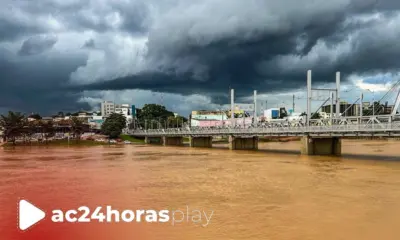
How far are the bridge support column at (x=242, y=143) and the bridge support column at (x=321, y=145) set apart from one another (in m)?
29.2

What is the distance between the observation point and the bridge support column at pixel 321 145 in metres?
64.9

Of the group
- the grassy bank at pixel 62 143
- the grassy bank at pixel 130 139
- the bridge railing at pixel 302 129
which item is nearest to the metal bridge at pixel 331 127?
the bridge railing at pixel 302 129

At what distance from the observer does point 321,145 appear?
65.3 meters

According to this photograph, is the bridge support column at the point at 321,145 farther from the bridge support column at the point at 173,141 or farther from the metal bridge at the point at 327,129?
the bridge support column at the point at 173,141

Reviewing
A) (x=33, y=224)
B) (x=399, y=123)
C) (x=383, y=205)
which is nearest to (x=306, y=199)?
(x=383, y=205)

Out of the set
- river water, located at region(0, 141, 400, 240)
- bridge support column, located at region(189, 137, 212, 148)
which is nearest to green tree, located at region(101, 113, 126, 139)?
bridge support column, located at region(189, 137, 212, 148)

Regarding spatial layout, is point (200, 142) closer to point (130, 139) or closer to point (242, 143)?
point (242, 143)

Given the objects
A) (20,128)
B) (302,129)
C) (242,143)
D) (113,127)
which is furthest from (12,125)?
(302,129)

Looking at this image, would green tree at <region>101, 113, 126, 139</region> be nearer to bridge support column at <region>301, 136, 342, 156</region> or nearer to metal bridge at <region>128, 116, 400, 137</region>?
metal bridge at <region>128, 116, 400, 137</region>

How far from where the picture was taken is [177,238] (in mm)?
15852

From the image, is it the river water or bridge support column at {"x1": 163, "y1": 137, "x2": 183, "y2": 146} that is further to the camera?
bridge support column at {"x1": 163, "y1": 137, "x2": 183, "y2": 146}

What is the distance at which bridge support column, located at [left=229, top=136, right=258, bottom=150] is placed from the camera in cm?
9394

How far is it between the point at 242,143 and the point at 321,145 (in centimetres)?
3078

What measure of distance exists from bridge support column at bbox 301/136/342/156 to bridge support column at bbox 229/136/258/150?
29191mm
